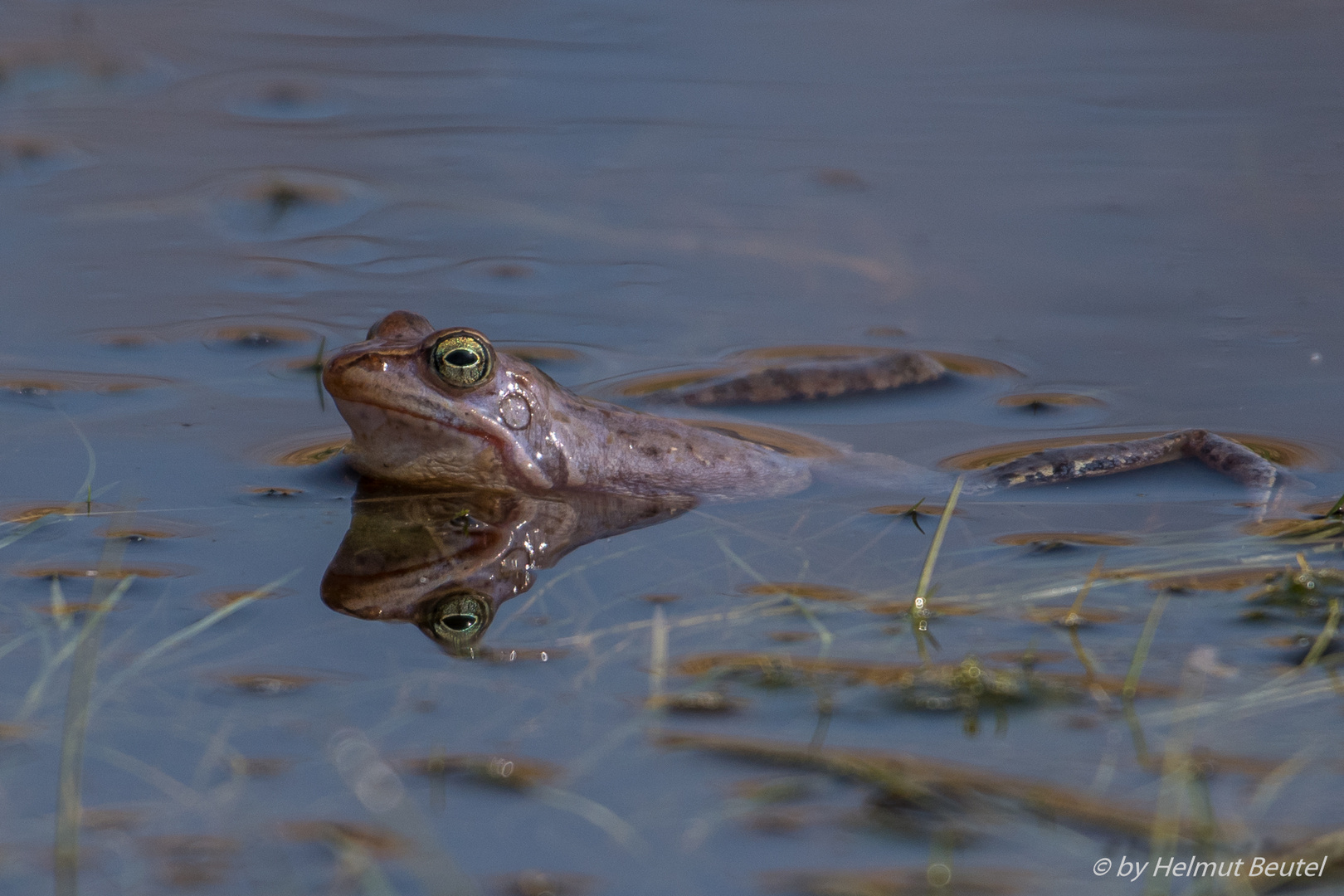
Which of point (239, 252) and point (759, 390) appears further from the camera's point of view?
point (239, 252)

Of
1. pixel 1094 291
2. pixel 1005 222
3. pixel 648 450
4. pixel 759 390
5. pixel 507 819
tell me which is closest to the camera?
pixel 507 819

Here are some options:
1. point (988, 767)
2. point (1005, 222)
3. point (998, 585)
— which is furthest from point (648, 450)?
point (1005, 222)

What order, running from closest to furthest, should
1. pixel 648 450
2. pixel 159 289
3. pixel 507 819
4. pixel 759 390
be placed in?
pixel 507 819
pixel 648 450
pixel 759 390
pixel 159 289

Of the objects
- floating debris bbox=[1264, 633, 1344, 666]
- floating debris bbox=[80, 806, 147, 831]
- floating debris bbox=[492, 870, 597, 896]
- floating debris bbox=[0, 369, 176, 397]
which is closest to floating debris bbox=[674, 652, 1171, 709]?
floating debris bbox=[1264, 633, 1344, 666]

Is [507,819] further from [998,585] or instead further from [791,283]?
[791,283]

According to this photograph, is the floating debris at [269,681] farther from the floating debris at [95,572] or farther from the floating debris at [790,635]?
the floating debris at [790,635]

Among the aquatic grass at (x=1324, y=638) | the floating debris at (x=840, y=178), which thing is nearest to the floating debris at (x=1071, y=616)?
the aquatic grass at (x=1324, y=638)

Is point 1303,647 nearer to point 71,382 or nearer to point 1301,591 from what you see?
point 1301,591

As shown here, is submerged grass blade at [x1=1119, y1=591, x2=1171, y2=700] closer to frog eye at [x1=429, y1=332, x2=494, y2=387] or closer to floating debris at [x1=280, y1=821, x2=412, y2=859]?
floating debris at [x1=280, y1=821, x2=412, y2=859]
